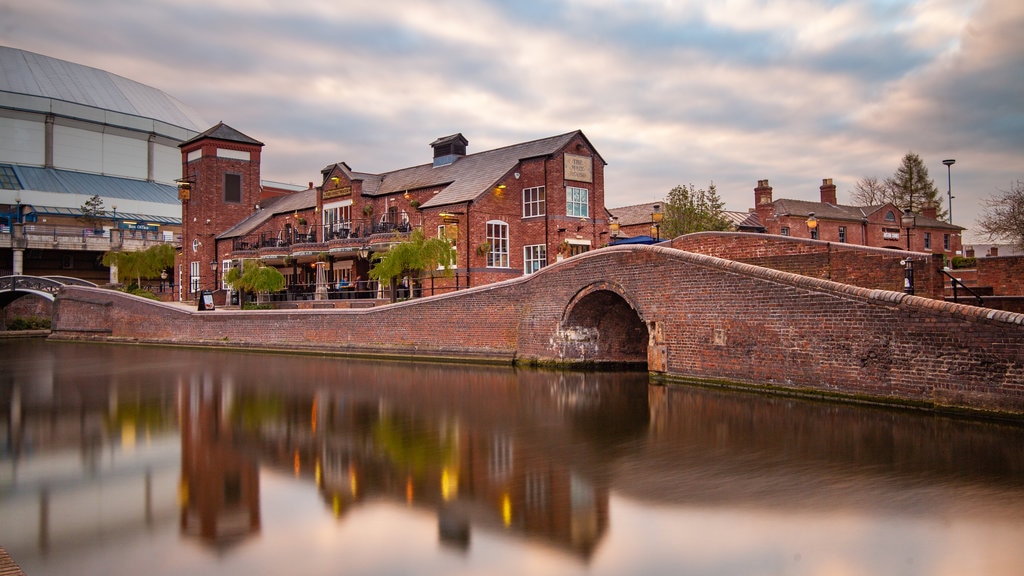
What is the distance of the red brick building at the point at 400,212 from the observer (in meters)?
30.2

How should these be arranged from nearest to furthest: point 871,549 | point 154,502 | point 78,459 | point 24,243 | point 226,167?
point 871,549 → point 154,502 → point 78,459 → point 226,167 → point 24,243

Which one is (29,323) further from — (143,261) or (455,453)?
(455,453)

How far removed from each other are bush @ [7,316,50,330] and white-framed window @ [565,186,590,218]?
34551 mm

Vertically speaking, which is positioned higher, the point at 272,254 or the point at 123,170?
the point at 123,170

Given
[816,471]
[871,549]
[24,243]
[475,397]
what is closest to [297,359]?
[475,397]

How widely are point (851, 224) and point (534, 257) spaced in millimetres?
23975

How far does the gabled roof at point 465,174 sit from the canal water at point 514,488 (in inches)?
671

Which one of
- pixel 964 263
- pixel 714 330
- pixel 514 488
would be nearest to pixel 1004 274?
pixel 714 330

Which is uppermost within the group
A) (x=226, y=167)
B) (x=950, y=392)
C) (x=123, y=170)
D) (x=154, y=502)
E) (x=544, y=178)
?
(x=123, y=170)

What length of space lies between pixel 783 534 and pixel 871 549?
72 cm

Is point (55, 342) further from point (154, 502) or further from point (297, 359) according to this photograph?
point (154, 502)

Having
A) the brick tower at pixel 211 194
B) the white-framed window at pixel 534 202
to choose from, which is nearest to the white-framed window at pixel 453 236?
the white-framed window at pixel 534 202

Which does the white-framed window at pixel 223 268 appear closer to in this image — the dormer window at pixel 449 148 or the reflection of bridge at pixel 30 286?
the reflection of bridge at pixel 30 286

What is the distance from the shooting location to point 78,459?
403 inches
